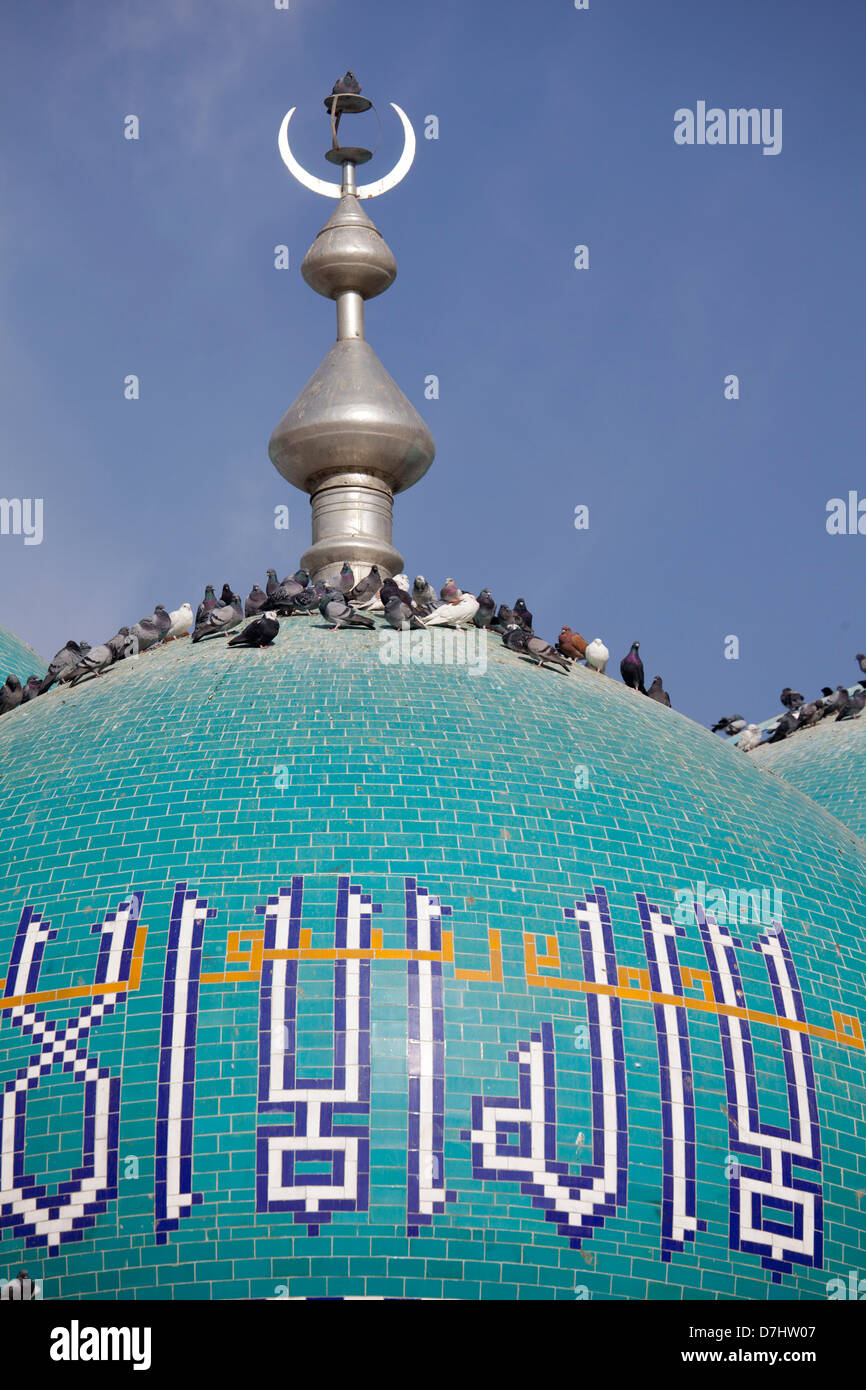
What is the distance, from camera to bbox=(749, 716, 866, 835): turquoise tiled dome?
2239cm

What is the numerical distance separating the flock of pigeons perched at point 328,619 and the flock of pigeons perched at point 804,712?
628 centimetres

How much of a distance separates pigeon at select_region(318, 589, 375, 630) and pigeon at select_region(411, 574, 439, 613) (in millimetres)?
644

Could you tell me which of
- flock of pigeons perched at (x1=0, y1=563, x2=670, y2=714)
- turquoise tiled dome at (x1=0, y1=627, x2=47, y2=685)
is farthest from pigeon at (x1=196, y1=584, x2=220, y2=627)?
turquoise tiled dome at (x1=0, y1=627, x2=47, y2=685)

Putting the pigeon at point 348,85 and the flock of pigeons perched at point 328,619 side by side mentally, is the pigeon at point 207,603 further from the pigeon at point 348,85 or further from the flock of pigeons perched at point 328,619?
the pigeon at point 348,85

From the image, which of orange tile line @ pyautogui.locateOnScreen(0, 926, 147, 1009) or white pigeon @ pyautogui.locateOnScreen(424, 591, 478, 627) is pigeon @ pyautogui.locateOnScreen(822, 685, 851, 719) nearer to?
white pigeon @ pyautogui.locateOnScreen(424, 591, 478, 627)

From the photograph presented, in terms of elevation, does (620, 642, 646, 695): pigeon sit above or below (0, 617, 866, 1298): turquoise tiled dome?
above

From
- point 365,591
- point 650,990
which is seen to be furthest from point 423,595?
point 650,990

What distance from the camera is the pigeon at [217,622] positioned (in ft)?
59.1

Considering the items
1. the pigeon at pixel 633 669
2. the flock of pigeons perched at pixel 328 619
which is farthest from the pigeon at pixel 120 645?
the pigeon at pixel 633 669

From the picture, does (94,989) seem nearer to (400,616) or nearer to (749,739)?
(400,616)

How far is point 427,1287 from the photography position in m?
12.8

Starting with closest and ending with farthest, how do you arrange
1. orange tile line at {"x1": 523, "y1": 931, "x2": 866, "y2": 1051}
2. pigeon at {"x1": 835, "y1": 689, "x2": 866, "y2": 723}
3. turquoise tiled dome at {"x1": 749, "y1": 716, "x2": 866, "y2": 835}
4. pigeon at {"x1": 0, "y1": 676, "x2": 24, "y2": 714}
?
orange tile line at {"x1": 523, "y1": 931, "x2": 866, "y2": 1051}, pigeon at {"x1": 0, "y1": 676, "x2": 24, "y2": 714}, turquoise tiled dome at {"x1": 749, "y1": 716, "x2": 866, "y2": 835}, pigeon at {"x1": 835, "y1": 689, "x2": 866, "y2": 723}
